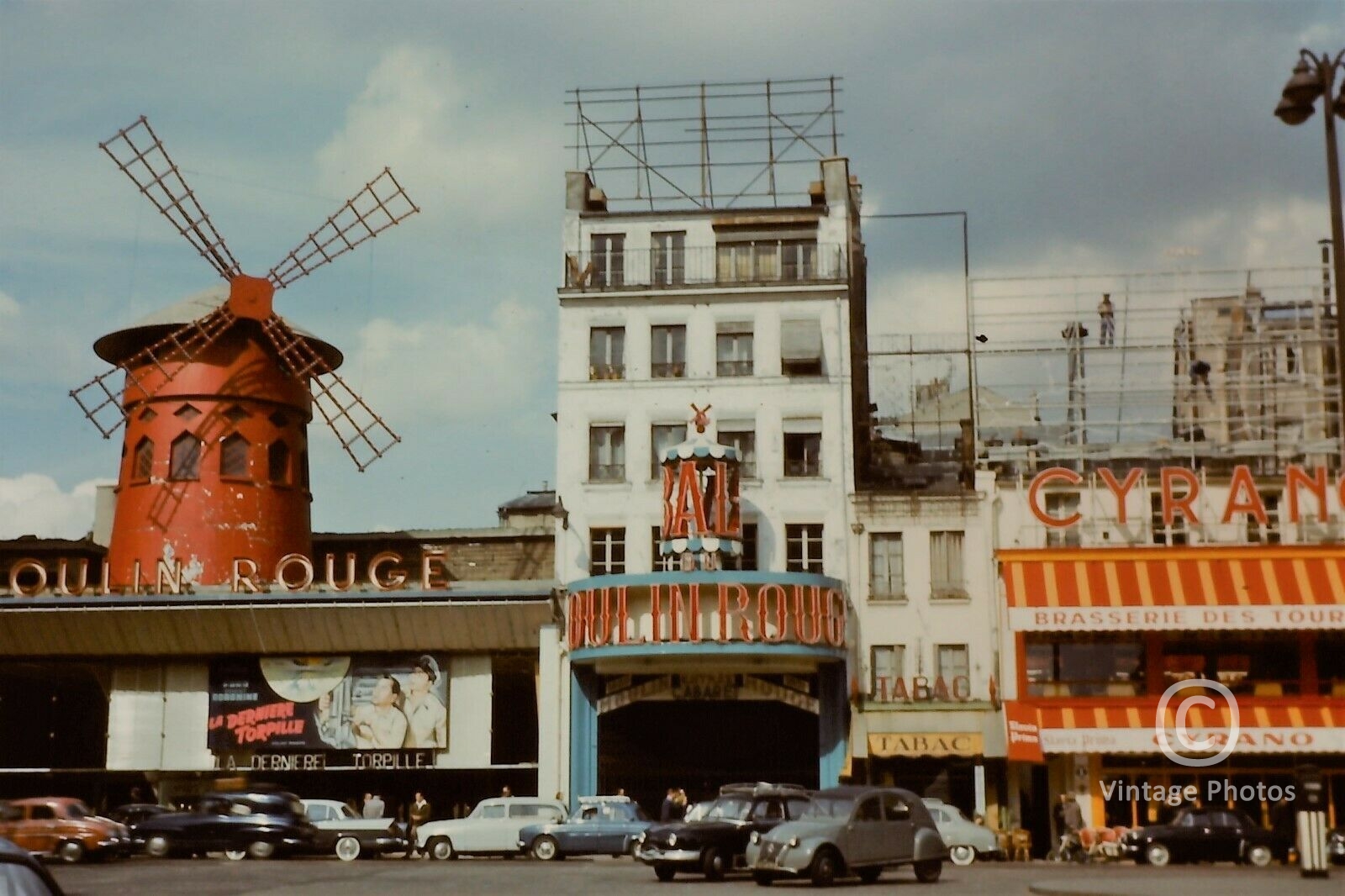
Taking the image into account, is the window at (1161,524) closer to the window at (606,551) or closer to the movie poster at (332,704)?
the window at (606,551)

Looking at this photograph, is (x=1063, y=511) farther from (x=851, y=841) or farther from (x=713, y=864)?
(x=851, y=841)

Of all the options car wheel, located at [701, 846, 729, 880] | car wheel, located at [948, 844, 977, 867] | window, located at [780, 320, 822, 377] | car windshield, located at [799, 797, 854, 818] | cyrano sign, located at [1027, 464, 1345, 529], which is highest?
window, located at [780, 320, 822, 377]

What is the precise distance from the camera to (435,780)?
42469 mm

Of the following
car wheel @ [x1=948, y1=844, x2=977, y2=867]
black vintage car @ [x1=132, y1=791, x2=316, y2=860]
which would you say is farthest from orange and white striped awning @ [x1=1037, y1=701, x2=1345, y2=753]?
black vintage car @ [x1=132, y1=791, x2=316, y2=860]

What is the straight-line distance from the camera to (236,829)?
32.5m

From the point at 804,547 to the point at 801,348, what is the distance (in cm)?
503

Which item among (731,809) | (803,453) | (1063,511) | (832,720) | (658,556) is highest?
(803,453)

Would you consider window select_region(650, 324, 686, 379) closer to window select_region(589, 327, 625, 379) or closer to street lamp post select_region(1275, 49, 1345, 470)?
window select_region(589, 327, 625, 379)

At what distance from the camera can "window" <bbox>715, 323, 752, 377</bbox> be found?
41.4 metres

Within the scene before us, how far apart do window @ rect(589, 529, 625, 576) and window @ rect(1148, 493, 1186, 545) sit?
42.5 ft

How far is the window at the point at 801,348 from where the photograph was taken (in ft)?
133

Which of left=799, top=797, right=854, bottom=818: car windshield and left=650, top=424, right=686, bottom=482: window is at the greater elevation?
left=650, top=424, right=686, bottom=482: window

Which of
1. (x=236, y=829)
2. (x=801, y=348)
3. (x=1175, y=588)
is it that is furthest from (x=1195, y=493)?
(x=236, y=829)

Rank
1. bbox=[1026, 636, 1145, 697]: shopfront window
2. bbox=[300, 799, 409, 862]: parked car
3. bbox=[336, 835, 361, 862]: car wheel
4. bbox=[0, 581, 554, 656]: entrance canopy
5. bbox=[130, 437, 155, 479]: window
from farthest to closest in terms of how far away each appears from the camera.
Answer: bbox=[130, 437, 155, 479]: window, bbox=[0, 581, 554, 656]: entrance canopy, bbox=[1026, 636, 1145, 697]: shopfront window, bbox=[300, 799, 409, 862]: parked car, bbox=[336, 835, 361, 862]: car wheel
